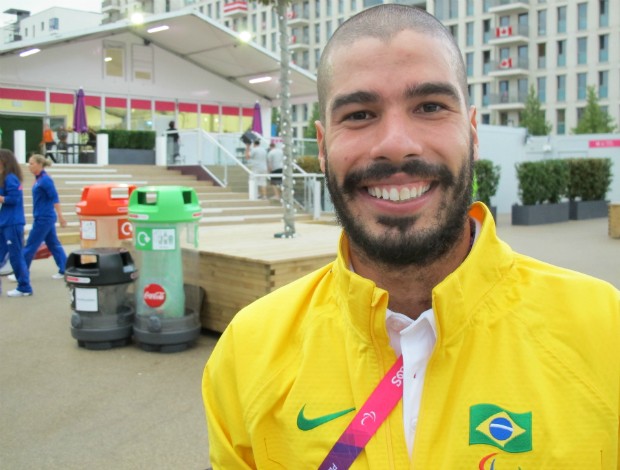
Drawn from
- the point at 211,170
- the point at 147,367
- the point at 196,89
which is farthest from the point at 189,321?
the point at 196,89

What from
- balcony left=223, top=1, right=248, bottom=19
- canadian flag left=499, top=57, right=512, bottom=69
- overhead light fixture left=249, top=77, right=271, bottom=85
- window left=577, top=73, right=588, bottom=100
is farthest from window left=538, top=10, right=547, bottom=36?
overhead light fixture left=249, top=77, right=271, bottom=85

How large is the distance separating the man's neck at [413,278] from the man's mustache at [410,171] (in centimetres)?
16

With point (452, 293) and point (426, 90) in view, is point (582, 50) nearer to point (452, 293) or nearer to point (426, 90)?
point (426, 90)

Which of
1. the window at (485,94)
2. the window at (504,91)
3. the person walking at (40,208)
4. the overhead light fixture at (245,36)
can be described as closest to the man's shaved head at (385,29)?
the person walking at (40,208)

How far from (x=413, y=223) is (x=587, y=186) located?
81.1 feet

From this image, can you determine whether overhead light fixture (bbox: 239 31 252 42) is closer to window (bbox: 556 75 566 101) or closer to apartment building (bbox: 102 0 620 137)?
apartment building (bbox: 102 0 620 137)

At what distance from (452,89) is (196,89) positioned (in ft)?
104

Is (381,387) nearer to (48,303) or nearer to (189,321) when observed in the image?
(189,321)

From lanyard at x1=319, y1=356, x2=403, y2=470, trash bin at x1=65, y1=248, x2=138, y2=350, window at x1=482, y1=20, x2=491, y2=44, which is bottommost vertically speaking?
trash bin at x1=65, y1=248, x2=138, y2=350

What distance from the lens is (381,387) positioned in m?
1.58

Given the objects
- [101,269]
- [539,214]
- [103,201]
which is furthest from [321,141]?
[539,214]

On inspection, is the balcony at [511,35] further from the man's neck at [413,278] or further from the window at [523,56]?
the man's neck at [413,278]

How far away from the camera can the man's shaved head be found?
5.52 feet

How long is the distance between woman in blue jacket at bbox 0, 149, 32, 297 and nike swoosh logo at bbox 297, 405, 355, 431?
8.83 metres
